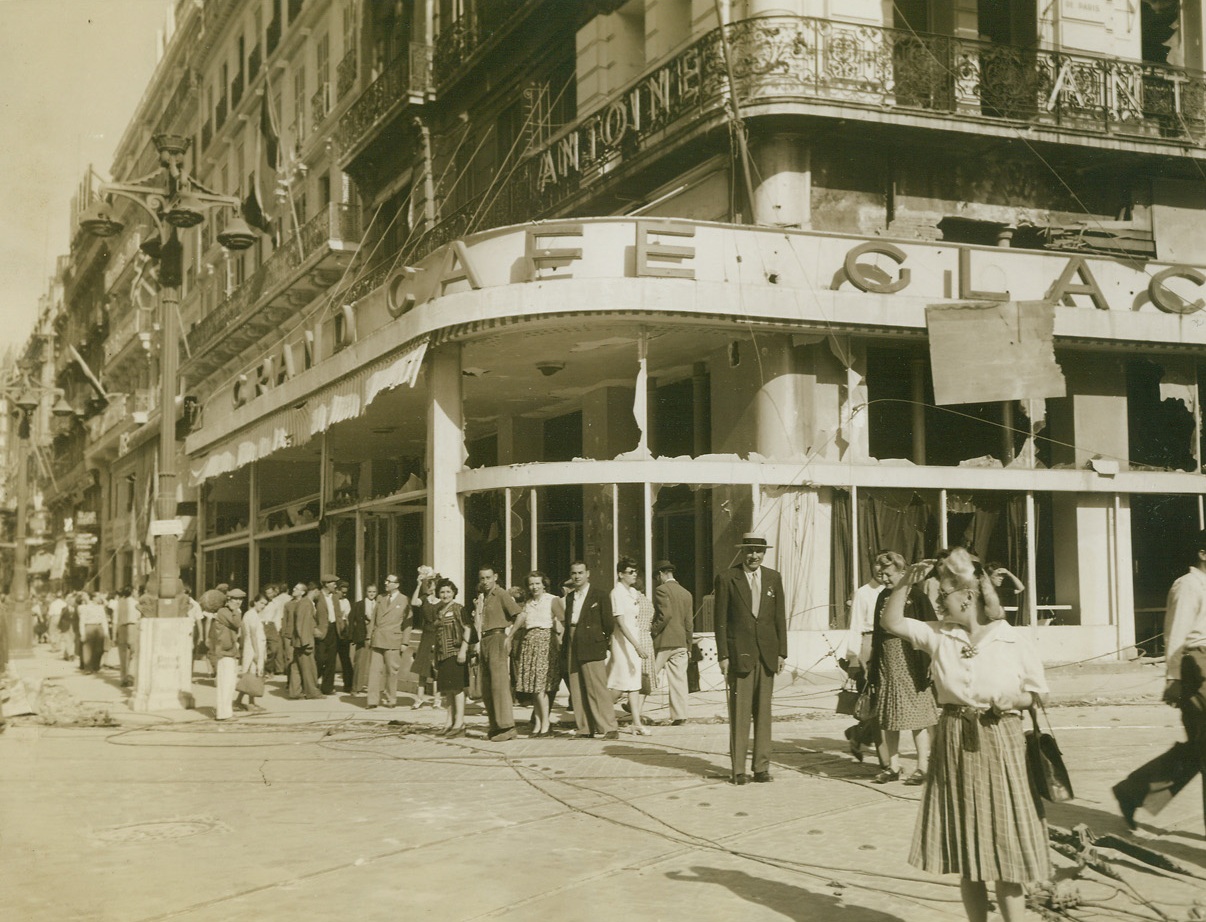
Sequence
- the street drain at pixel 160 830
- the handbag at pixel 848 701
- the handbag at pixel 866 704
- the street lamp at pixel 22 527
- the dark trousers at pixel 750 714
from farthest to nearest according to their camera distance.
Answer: the street lamp at pixel 22 527 < the handbag at pixel 848 701 < the handbag at pixel 866 704 < the dark trousers at pixel 750 714 < the street drain at pixel 160 830

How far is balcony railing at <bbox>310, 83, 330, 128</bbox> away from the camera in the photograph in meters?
30.8

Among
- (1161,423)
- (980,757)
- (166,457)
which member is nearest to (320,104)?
(166,457)

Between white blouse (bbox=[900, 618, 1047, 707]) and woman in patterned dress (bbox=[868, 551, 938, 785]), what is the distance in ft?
12.5

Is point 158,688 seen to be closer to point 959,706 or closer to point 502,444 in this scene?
point 502,444

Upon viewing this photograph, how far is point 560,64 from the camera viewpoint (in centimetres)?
2248

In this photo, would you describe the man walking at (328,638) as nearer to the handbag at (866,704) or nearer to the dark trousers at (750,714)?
the dark trousers at (750,714)

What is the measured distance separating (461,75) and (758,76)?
26.3ft

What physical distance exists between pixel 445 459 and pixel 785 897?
11.8 meters

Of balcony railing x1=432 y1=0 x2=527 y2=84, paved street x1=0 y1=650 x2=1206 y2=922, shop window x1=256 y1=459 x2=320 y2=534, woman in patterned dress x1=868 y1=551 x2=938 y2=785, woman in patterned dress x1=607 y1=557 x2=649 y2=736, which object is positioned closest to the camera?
paved street x1=0 y1=650 x2=1206 y2=922

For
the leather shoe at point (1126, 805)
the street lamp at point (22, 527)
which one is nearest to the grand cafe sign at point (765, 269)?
the leather shoe at point (1126, 805)

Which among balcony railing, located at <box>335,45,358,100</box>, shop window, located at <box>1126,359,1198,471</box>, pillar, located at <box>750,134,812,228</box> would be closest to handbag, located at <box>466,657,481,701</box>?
pillar, located at <box>750,134,812,228</box>

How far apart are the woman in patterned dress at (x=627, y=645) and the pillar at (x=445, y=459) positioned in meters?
4.21

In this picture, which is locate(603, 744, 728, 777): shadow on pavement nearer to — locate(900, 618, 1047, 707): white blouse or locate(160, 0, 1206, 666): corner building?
locate(160, 0, 1206, 666): corner building

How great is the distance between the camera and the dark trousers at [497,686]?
517 inches
